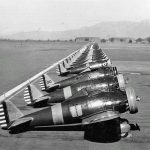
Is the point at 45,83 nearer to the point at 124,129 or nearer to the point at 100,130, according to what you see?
the point at 100,130

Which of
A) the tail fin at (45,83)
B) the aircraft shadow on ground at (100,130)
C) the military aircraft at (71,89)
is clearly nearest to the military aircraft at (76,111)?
the aircraft shadow on ground at (100,130)

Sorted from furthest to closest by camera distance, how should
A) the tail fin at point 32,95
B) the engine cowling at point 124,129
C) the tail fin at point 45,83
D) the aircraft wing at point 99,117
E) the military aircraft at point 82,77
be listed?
1. the tail fin at point 45,83
2. the military aircraft at point 82,77
3. the tail fin at point 32,95
4. the engine cowling at point 124,129
5. the aircraft wing at point 99,117

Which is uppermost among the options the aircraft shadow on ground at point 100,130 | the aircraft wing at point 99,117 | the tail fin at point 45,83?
the tail fin at point 45,83

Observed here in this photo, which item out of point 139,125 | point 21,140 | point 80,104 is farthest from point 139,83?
point 21,140

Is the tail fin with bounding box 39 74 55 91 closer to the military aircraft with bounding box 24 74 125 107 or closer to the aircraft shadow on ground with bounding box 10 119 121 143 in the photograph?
the military aircraft with bounding box 24 74 125 107

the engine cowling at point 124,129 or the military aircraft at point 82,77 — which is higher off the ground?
the military aircraft at point 82,77

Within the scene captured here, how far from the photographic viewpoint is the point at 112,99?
16.7 meters

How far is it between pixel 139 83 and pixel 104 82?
1431cm

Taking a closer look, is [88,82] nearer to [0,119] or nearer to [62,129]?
[62,129]

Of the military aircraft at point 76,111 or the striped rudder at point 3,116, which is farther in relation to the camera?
the military aircraft at point 76,111

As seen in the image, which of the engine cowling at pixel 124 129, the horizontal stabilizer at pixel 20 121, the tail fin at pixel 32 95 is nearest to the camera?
the horizontal stabilizer at pixel 20 121

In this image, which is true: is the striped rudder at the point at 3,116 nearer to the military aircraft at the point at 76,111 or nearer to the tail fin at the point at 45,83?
the military aircraft at the point at 76,111

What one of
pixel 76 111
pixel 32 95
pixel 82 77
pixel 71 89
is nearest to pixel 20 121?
pixel 76 111

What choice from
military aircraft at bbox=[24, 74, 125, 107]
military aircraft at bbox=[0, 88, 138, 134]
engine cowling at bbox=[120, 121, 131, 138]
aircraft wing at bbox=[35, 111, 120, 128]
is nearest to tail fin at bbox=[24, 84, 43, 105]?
military aircraft at bbox=[24, 74, 125, 107]
